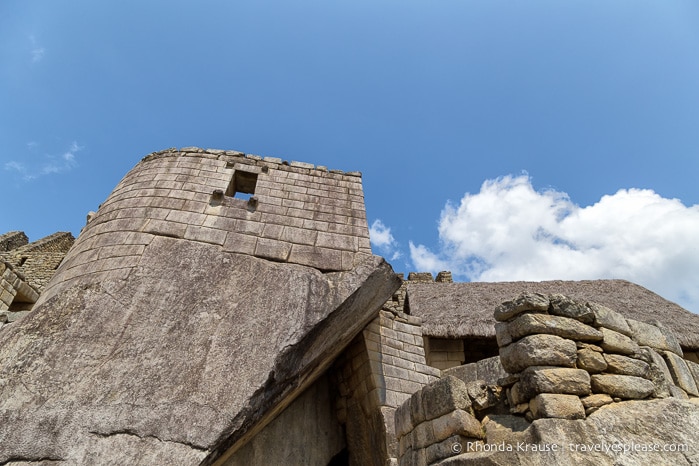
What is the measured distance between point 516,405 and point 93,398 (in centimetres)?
333

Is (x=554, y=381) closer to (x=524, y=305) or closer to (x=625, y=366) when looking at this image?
(x=524, y=305)

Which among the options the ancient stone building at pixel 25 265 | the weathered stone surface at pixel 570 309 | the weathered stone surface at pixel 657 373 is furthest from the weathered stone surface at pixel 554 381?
the ancient stone building at pixel 25 265

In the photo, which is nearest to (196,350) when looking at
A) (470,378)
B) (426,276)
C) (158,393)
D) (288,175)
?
(158,393)

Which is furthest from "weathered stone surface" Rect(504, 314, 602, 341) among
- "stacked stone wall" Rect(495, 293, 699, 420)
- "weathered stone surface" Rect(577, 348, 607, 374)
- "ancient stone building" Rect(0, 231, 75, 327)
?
"ancient stone building" Rect(0, 231, 75, 327)

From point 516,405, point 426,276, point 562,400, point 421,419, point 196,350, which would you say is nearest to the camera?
point 562,400

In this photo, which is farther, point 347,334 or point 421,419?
point 347,334

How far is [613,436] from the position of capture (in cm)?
232

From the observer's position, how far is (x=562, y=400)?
2.41 m

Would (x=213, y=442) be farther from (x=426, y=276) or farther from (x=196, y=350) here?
(x=426, y=276)

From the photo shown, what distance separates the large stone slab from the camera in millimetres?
3203

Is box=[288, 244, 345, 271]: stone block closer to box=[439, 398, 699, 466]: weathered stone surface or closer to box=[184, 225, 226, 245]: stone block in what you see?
box=[184, 225, 226, 245]: stone block

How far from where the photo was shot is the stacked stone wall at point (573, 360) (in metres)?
2.47

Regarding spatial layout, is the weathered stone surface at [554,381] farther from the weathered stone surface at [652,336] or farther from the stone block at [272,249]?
the stone block at [272,249]

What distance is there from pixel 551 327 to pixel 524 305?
21cm
